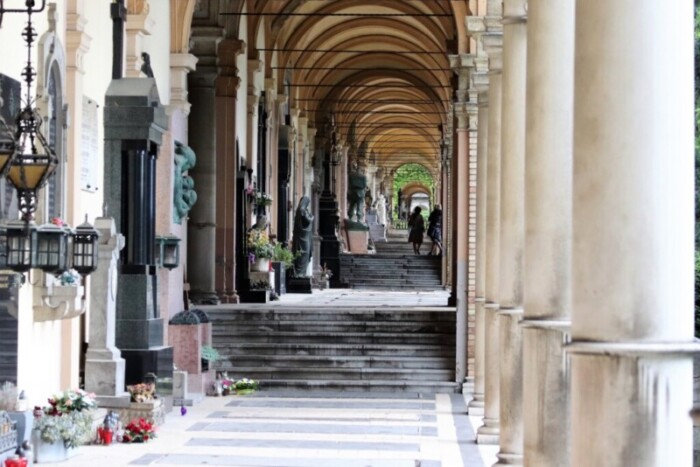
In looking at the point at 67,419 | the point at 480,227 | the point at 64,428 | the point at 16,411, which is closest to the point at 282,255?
the point at 480,227

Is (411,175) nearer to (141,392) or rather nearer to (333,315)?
(333,315)

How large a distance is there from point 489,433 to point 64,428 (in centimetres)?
464

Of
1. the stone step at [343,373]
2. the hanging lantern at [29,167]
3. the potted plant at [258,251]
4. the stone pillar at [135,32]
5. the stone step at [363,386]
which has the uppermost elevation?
the stone pillar at [135,32]

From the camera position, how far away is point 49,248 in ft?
35.8

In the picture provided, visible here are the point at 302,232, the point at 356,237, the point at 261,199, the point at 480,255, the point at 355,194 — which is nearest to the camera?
the point at 480,255

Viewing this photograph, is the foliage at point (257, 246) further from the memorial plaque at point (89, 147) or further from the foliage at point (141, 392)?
the foliage at point (141, 392)

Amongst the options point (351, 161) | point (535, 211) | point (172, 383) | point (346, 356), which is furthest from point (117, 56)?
point (351, 161)

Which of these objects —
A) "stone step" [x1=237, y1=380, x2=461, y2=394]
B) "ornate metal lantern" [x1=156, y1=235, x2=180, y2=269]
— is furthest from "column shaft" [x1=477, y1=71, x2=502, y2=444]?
"stone step" [x1=237, y1=380, x2=461, y2=394]

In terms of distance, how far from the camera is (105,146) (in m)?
15.5

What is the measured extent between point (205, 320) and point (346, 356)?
3305 mm

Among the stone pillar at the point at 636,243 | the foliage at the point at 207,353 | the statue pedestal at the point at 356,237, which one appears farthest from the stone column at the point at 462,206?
the statue pedestal at the point at 356,237

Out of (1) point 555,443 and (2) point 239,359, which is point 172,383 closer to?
(2) point 239,359

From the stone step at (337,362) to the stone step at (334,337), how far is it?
0.59 meters

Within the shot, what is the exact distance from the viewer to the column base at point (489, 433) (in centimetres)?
1434
